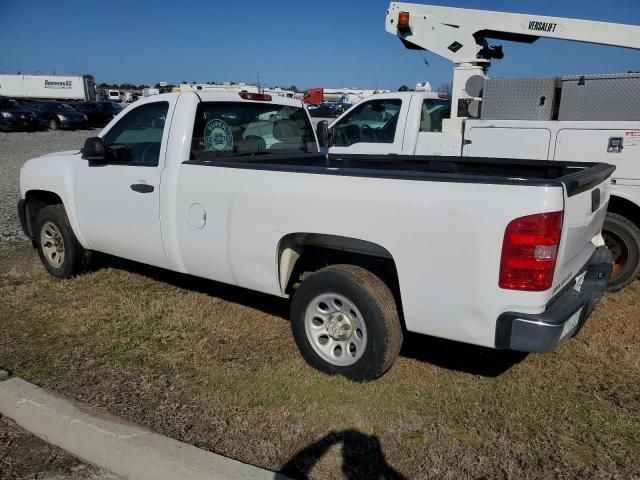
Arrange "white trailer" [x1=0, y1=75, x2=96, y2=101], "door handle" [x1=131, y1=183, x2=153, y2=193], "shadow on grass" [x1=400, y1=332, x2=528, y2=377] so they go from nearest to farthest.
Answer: "shadow on grass" [x1=400, y1=332, x2=528, y2=377] → "door handle" [x1=131, y1=183, x2=153, y2=193] → "white trailer" [x1=0, y1=75, x2=96, y2=101]

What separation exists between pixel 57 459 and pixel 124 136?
2.95 m

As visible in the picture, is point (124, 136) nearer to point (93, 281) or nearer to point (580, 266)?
point (93, 281)

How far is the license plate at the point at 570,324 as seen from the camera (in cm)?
293

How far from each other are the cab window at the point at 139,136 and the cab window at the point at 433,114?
3.87m

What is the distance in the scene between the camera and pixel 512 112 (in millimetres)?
5840

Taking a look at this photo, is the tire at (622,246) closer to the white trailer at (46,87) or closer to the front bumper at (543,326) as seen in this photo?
the front bumper at (543,326)

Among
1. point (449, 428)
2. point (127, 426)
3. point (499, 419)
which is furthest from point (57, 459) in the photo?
point (499, 419)

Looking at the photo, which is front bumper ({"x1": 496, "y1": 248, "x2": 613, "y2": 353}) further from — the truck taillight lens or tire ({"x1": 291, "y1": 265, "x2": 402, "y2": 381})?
tire ({"x1": 291, "y1": 265, "x2": 402, "y2": 381})

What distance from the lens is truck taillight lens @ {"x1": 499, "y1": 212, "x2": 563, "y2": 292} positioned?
271 cm

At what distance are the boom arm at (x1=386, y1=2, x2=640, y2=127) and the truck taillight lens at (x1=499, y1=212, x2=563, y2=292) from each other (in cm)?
478

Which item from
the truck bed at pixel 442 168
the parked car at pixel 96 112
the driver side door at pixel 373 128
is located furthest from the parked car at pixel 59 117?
the truck bed at pixel 442 168

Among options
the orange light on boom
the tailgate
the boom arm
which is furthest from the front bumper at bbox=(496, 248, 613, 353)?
the orange light on boom

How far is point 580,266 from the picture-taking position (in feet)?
11.5

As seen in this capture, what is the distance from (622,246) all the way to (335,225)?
3.30m
